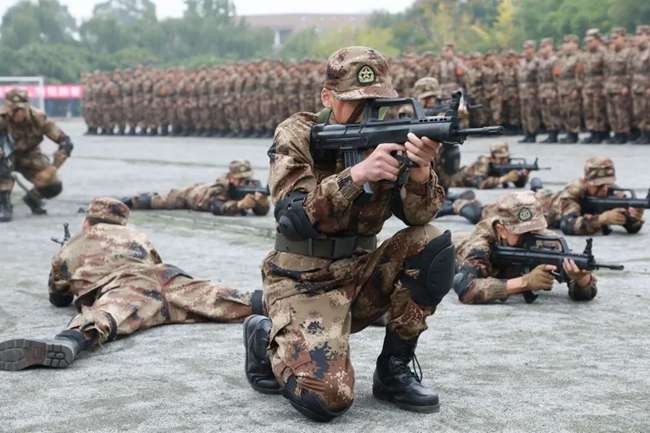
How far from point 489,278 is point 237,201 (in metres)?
6.01

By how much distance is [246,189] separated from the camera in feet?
41.4

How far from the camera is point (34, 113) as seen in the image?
488 inches

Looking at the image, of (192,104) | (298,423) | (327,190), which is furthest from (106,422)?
(192,104)

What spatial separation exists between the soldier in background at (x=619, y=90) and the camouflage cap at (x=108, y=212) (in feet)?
48.7

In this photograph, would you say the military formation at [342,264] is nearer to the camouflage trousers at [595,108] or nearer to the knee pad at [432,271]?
the knee pad at [432,271]

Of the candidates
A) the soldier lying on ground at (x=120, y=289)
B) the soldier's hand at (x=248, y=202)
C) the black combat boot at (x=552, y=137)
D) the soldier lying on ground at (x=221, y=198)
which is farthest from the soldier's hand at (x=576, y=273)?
the black combat boot at (x=552, y=137)

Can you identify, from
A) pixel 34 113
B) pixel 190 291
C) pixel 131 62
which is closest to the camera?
pixel 190 291

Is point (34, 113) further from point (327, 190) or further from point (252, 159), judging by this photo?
point (252, 159)

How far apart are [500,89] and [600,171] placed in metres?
14.8

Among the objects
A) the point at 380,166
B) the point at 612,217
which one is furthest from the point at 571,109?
the point at 380,166

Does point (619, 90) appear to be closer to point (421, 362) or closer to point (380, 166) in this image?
point (421, 362)

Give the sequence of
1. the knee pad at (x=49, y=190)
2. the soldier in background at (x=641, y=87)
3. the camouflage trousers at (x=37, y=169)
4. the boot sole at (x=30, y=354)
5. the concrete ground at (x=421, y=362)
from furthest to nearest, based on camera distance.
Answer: the soldier in background at (x=641, y=87)
the knee pad at (x=49, y=190)
the camouflage trousers at (x=37, y=169)
the boot sole at (x=30, y=354)
the concrete ground at (x=421, y=362)

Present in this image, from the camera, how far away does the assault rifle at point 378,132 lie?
4371mm

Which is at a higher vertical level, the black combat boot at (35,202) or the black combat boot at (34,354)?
the black combat boot at (34,354)
